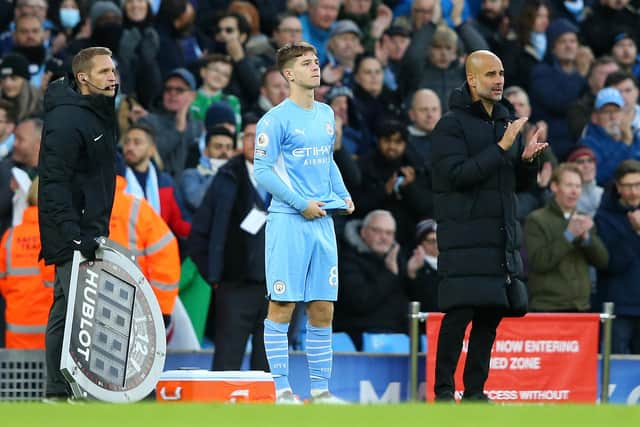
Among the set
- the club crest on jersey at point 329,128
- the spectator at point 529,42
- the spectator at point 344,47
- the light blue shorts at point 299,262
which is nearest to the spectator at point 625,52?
the spectator at point 529,42

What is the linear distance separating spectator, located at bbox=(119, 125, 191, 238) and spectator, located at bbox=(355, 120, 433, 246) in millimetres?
1726

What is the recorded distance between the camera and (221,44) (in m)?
15.9

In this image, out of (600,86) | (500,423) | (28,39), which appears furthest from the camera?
(600,86)

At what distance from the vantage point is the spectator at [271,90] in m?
14.8

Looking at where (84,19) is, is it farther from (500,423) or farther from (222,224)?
(500,423)

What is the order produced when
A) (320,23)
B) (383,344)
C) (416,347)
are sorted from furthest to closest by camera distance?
(320,23) → (383,344) → (416,347)

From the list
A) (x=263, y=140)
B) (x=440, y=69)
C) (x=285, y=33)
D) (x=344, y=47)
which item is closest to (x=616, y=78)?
(x=440, y=69)

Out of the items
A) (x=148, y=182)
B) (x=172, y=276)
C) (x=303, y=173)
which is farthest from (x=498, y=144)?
(x=148, y=182)

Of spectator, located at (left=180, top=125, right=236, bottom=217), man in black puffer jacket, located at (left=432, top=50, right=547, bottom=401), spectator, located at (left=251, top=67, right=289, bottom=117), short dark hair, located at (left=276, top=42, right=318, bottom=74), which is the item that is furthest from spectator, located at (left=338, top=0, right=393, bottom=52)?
short dark hair, located at (left=276, top=42, right=318, bottom=74)

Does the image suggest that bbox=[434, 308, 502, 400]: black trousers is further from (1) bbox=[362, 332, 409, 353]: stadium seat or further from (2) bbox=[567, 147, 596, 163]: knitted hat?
(2) bbox=[567, 147, 596, 163]: knitted hat

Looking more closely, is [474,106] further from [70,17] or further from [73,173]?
[70,17]

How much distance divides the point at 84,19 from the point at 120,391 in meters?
7.03

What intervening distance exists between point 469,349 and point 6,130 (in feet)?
17.8

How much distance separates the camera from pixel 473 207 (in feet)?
32.3
